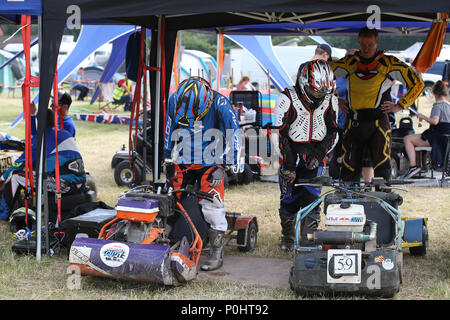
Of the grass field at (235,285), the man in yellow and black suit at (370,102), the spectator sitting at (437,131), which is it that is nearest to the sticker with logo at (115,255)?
the grass field at (235,285)

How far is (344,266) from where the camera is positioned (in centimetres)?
400

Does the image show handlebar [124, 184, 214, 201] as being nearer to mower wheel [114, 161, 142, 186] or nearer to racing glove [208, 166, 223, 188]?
racing glove [208, 166, 223, 188]

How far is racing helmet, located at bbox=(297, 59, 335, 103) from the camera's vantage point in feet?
16.7


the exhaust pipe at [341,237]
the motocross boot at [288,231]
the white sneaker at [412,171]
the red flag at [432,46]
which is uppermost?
the red flag at [432,46]

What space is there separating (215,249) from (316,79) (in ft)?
5.55

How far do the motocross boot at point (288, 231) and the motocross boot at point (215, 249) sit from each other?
0.76 m

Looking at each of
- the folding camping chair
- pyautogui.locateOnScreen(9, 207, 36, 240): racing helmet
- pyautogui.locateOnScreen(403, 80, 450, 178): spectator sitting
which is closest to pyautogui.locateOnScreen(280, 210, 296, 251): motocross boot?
pyautogui.locateOnScreen(9, 207, 36, 240): racing helmet

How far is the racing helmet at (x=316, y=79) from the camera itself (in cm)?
509

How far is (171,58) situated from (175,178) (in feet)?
8.52

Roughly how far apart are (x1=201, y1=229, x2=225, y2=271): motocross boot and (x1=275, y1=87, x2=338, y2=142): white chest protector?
1.10 m

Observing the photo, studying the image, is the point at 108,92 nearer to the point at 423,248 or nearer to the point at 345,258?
the point at 423,248

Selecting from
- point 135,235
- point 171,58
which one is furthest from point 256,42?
point 135,235

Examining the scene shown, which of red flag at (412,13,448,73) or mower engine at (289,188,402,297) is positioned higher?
red flag at (412,13,448,73)

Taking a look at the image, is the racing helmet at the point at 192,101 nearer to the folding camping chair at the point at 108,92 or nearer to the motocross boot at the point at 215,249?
the motocross boot at the point at 215,249
